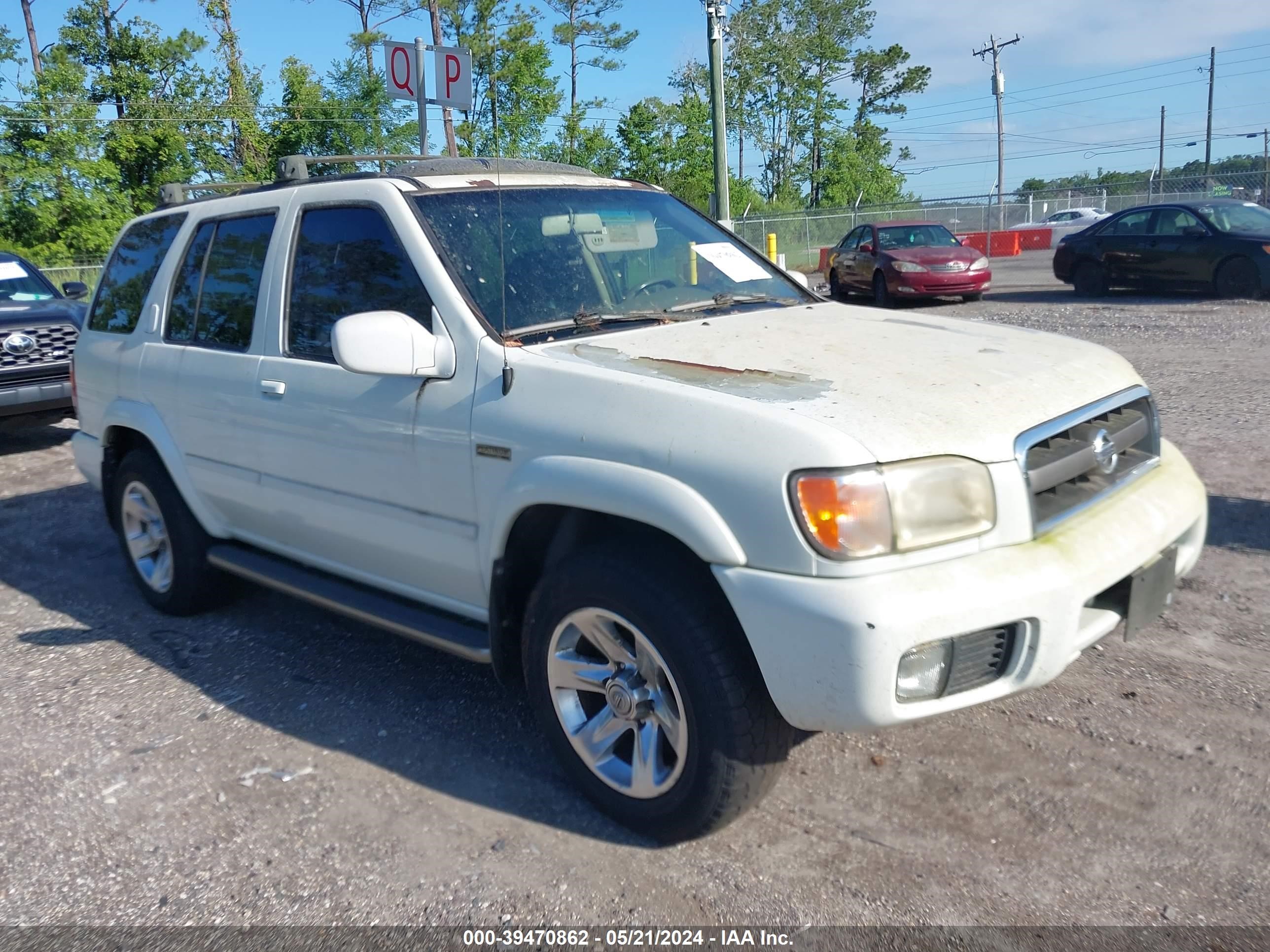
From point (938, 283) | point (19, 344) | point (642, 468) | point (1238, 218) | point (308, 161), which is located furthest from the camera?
point (938, 283)

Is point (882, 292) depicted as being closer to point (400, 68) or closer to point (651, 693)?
point (400, 68)

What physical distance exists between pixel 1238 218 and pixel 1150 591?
14457 mm

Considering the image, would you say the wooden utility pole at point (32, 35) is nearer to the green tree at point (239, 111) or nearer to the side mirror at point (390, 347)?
the green tree at point (239, 111)

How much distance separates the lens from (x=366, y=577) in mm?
3984

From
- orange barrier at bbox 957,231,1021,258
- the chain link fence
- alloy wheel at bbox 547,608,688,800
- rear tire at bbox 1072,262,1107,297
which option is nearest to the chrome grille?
alloy wheel at bbox 547,608,688,800

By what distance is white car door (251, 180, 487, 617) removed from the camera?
346 centimetres

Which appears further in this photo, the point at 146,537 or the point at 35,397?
the point at 35,397

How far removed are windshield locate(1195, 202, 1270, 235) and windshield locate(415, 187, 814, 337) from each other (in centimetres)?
1305

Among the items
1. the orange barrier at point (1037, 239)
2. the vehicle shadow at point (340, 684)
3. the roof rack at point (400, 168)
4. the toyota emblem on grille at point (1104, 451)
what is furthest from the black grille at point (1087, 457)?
the orange barrier at point (1037, 239)

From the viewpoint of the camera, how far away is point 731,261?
4367 mm

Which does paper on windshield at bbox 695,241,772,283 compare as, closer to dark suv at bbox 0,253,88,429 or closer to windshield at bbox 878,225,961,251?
dark suv at bbox 0,253,88,429

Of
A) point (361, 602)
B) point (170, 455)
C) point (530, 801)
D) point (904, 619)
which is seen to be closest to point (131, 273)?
point (170, 455)

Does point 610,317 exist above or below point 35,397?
above

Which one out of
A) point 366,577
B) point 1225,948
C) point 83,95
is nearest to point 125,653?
point 366,577
